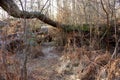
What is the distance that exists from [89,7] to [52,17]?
1.50m

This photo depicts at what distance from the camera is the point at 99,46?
710cm

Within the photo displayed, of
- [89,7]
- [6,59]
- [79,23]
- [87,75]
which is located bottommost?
[87,75]

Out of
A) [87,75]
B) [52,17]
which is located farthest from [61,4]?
[87,75]

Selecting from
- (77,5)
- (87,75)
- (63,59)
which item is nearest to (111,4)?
(77,5)

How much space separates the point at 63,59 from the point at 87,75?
1.45 metres

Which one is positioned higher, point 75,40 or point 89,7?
point 89,7

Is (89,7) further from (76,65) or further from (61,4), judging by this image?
(76,65)

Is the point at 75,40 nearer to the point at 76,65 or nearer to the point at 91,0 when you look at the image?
the point at 91,0

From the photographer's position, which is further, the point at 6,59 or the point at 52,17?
the point at 52,17

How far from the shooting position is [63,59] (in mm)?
6371

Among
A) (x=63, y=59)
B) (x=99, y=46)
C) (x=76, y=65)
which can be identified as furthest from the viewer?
(x=99, y=46)

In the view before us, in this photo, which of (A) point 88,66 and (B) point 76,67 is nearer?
(A) point 88,66

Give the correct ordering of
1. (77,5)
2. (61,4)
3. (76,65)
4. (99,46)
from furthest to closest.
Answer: (61,4), (77,5), (99,46), (76,65)

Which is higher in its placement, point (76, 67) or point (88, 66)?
point (88, 66)
